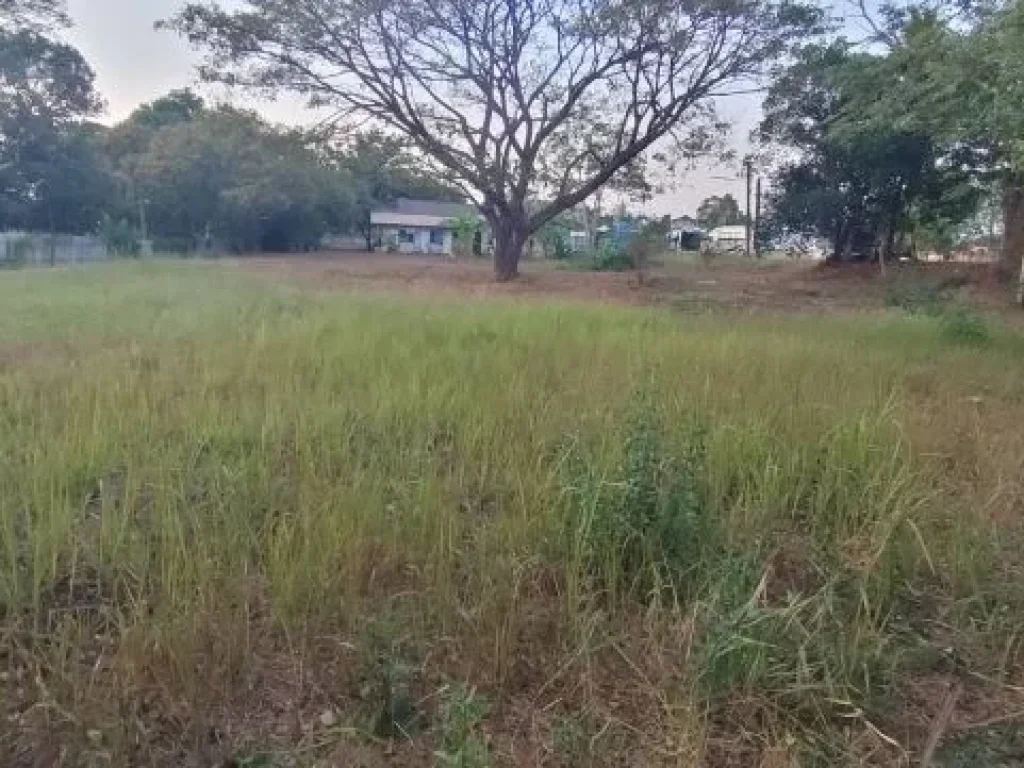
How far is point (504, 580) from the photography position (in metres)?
2.44

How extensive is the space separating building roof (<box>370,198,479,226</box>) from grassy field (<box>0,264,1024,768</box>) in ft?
126

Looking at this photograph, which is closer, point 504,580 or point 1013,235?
point 504,580

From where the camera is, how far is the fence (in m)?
22.9

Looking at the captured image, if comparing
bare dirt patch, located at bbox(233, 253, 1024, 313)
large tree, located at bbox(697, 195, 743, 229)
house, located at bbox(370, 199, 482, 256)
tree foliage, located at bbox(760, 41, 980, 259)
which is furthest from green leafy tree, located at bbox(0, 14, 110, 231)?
large tree, located at bbox(697, 195, 743, 229)

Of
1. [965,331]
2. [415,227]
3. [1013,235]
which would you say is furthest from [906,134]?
[415,227]

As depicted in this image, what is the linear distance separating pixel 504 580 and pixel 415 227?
1774 inches

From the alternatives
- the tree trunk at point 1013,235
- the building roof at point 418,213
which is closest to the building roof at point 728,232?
the building roof at point 418,213

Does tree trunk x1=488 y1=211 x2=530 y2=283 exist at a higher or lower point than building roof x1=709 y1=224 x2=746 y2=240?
lower

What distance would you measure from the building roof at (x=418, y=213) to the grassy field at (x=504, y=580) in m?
38.4

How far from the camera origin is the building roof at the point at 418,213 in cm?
4319

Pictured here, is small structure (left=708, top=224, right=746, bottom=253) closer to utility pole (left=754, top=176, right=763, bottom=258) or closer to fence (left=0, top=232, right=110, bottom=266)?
utility pole (left=754, top=176, right=763, bottom=258)

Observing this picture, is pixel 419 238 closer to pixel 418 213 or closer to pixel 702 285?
pixel 418 213

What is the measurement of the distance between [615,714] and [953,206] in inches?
836

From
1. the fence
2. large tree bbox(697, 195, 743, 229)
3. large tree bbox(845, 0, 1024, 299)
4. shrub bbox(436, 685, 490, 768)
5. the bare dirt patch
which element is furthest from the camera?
large tree bbox(697, 195, 743, 229)
